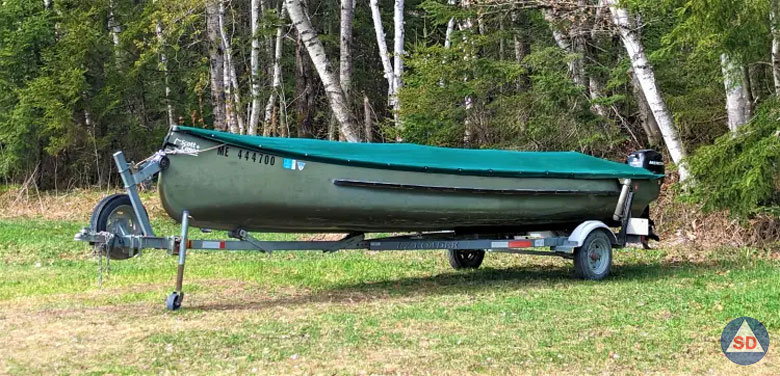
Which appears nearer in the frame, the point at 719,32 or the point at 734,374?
the point at 734,374

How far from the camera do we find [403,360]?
5.80 meters

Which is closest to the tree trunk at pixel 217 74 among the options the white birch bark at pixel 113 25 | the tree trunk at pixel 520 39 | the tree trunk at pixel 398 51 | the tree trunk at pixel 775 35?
the tree trunk at pixel 398 51

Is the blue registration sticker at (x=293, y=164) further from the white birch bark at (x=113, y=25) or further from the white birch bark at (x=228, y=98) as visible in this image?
the white birch bark at (x=113, y=25)

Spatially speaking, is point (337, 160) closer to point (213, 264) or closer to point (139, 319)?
point (139, 319)

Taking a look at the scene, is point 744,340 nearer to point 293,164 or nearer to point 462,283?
point 462,283

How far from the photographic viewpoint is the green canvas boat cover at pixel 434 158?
26.5 ft

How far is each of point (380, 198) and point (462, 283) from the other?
1.84m

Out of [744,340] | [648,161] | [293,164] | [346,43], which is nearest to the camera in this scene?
[744,340]

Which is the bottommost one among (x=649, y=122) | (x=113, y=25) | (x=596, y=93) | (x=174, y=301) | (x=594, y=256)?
(x=174, y=301)

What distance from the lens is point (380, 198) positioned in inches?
339

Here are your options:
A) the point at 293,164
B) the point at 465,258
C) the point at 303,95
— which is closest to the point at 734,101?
the point at 465,258

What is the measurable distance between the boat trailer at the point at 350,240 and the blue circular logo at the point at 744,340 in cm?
301

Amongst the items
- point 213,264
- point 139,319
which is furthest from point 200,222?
point 213,264

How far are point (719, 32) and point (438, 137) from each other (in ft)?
25.1
